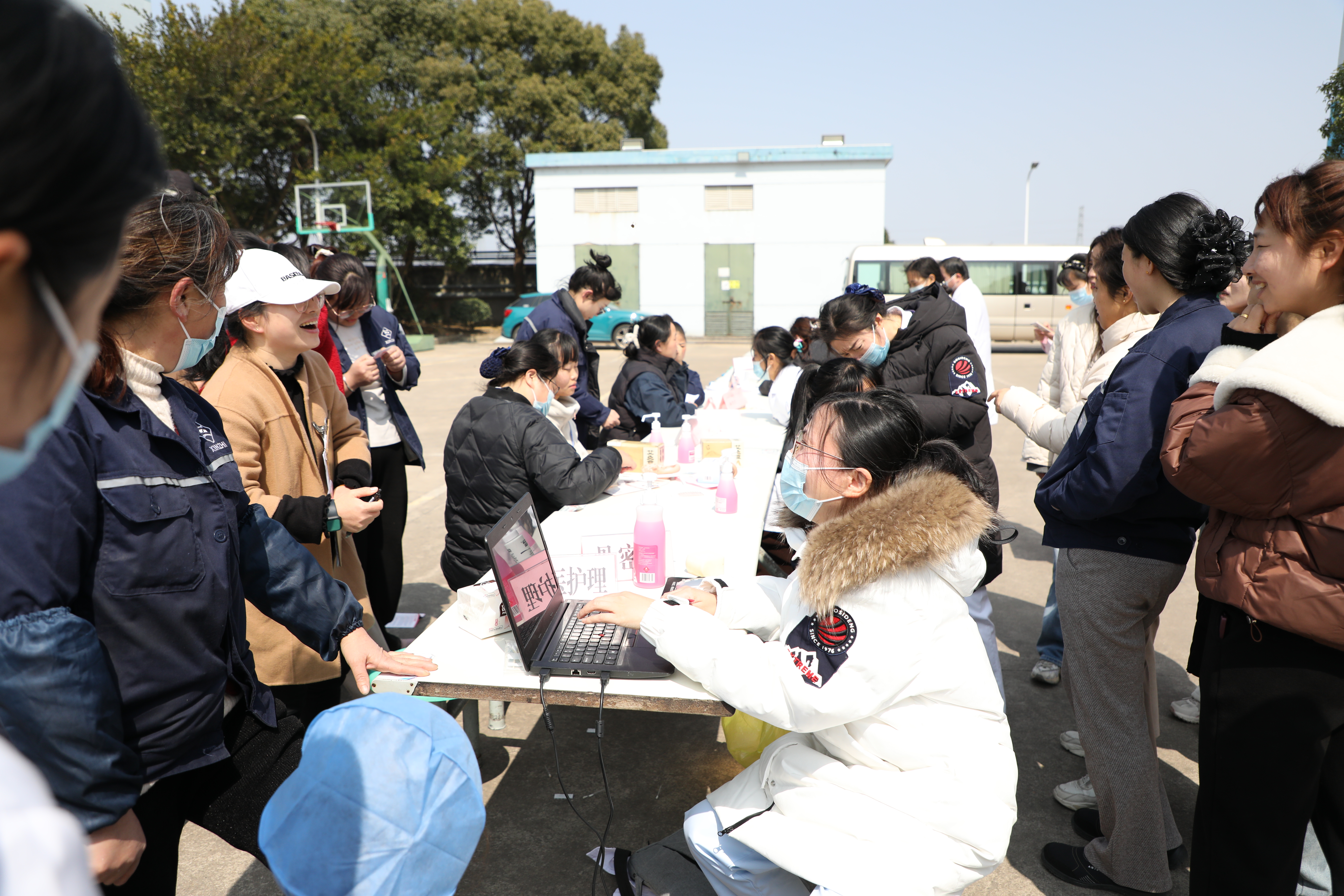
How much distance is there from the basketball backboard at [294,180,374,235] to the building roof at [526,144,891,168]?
564cm

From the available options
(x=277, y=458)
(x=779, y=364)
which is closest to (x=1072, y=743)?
(x=277, y=458)

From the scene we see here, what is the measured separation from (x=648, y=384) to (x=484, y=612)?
11.6 ft

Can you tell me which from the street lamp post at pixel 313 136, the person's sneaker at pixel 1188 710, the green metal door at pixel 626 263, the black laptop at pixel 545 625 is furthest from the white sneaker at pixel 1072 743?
the green metal door at pixel 626 263

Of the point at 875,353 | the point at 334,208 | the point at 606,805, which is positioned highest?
the point at 334,208

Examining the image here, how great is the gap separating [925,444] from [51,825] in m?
1.96

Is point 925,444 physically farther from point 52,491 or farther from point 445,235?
point 445,235

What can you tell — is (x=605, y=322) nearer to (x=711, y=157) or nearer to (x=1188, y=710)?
(x=711, y=157)

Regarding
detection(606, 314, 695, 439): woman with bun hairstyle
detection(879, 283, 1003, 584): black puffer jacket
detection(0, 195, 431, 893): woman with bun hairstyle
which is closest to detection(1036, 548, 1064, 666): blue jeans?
detection(879, 283, 1003, 584): black puffer jacket

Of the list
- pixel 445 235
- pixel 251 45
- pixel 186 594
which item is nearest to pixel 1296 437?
pixel 186 594

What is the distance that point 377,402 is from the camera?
12.9 ft

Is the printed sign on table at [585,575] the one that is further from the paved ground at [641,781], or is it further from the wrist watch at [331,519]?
the paved ground at [641,781]

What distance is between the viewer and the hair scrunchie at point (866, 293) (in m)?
4.02

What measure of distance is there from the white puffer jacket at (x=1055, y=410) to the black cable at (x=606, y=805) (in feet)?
5.90

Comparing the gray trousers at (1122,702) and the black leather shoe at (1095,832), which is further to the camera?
the black leather shoe at (1095,832)
